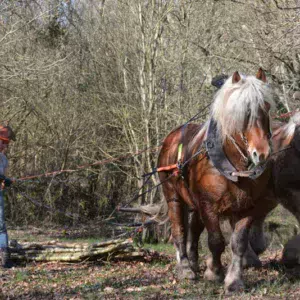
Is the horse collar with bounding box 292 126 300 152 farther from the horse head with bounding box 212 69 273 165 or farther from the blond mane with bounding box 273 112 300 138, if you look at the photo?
the horse head with bounding box 212 69 273 165

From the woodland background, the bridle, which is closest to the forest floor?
the bridle

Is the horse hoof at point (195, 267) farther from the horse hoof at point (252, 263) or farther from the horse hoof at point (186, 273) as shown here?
the horse hoof at point (252, 263)

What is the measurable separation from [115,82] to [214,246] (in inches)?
313

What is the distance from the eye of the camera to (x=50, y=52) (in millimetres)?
15398

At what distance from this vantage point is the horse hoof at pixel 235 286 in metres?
5.74

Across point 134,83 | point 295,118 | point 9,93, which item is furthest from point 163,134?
point 295,118

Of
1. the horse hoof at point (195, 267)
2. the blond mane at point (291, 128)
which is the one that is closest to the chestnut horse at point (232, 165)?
the horse hoof at point (195, 267)

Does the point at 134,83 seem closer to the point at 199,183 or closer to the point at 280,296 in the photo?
the point at 199,183

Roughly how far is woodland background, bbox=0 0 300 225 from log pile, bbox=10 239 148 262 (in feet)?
11.7

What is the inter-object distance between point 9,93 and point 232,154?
913 cm

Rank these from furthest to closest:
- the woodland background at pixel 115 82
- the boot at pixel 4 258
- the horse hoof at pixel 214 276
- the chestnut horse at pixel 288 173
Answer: the woodland background at pixel 115 82 < the boot at pixel 4 258 < the chestnut horse at pixel 288 173 < the horse hoof at pixel 214 276

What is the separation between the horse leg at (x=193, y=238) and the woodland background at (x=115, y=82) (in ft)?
14.3

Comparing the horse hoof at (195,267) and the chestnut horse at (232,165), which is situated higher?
the chestnut horse at (232,165)

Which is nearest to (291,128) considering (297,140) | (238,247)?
(297,140)
